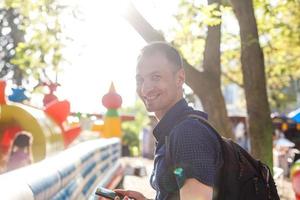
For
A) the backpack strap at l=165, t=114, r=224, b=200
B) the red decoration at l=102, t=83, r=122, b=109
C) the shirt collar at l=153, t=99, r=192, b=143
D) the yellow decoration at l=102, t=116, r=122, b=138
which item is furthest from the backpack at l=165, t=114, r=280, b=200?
the yellow decoration at l=102, t=116, r=122, b=138

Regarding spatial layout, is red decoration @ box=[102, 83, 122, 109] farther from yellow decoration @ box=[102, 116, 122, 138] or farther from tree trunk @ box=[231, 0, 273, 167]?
tree trunk @ box=[231, 0, 273, 167]

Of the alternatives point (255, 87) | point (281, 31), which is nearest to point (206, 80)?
point (255, 87)

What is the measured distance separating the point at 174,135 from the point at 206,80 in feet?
17.7

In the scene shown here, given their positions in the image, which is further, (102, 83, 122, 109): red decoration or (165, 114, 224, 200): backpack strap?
(102, 83, 122, 109): red decoration

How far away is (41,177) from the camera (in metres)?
3.85

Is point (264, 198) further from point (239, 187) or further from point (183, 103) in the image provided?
point (183, 103)

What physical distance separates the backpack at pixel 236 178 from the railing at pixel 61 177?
1279 millimetres

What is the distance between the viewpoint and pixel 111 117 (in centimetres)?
1259

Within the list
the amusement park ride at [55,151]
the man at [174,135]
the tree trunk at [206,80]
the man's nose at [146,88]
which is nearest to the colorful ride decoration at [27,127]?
the amusement park ride at [55,151]

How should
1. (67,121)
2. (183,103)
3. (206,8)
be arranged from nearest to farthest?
(183,103), (206,8), (67,121)

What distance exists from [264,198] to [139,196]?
28.3 inches

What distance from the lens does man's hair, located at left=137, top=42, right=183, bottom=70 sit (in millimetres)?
2484

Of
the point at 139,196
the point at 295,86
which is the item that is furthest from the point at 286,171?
the point at 295,86

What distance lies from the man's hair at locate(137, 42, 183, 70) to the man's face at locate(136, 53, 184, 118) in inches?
0.6
